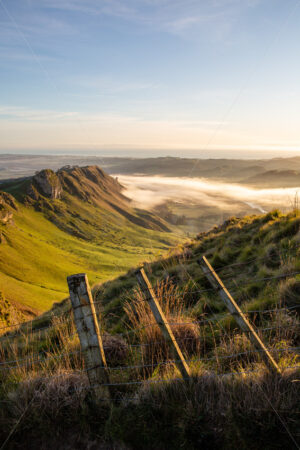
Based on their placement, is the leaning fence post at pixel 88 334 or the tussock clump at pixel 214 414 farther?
the leaning fence post at pixel 88 334

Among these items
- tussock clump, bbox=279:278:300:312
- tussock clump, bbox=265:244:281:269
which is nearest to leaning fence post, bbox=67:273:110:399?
tussock clump, bbox=279:278:300:312

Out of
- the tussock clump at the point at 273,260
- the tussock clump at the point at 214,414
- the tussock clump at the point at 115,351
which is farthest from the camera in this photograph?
the tussock clump at the point at 273,260

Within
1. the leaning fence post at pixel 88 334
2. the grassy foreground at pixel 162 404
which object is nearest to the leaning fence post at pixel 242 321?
the grassy foreground at pixel 162 404

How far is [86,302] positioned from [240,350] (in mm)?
2345

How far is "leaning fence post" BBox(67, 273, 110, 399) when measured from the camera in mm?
3496

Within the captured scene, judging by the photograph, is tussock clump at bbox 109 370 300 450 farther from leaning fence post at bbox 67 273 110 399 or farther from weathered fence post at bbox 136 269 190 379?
leaning fence post at bbox 67 273 110 399

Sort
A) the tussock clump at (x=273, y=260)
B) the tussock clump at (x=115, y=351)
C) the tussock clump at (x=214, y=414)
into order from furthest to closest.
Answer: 1. the tussock clump at (x=273, y=260)
2. the tussock clump at (x=115, y=351)
3. the tussock clump at (x=214, y=414)

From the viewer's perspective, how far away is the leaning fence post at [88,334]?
3.50 m

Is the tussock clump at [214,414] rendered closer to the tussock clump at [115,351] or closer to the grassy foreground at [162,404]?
the grassy foreground at [162,404]

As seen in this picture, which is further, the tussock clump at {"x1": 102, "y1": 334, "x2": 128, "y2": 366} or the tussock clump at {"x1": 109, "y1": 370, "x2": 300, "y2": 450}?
the tussock clump at {"x1": 102, "y1": 334, "x2": 128, "y2": 366}

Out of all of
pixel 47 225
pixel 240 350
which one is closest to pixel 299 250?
pixel 240 350

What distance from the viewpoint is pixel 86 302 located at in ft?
11.6

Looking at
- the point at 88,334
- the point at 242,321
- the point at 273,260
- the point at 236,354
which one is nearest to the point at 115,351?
the point at 88,334

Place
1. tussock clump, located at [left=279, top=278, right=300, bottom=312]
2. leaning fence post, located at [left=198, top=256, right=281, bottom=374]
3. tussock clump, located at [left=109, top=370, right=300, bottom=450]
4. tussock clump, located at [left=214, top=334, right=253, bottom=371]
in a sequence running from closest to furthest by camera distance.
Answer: tussock clump, located at [left=109, top=370, right=300, bottom=450] → leaning fence post, located at [left=198, top=256, right=281, bottom=374] → tussock clump, located at [left=214, top=334, right=253, bottom=371] → tussock clump, located at [left=279, top=278, right=300, bottom=312]
